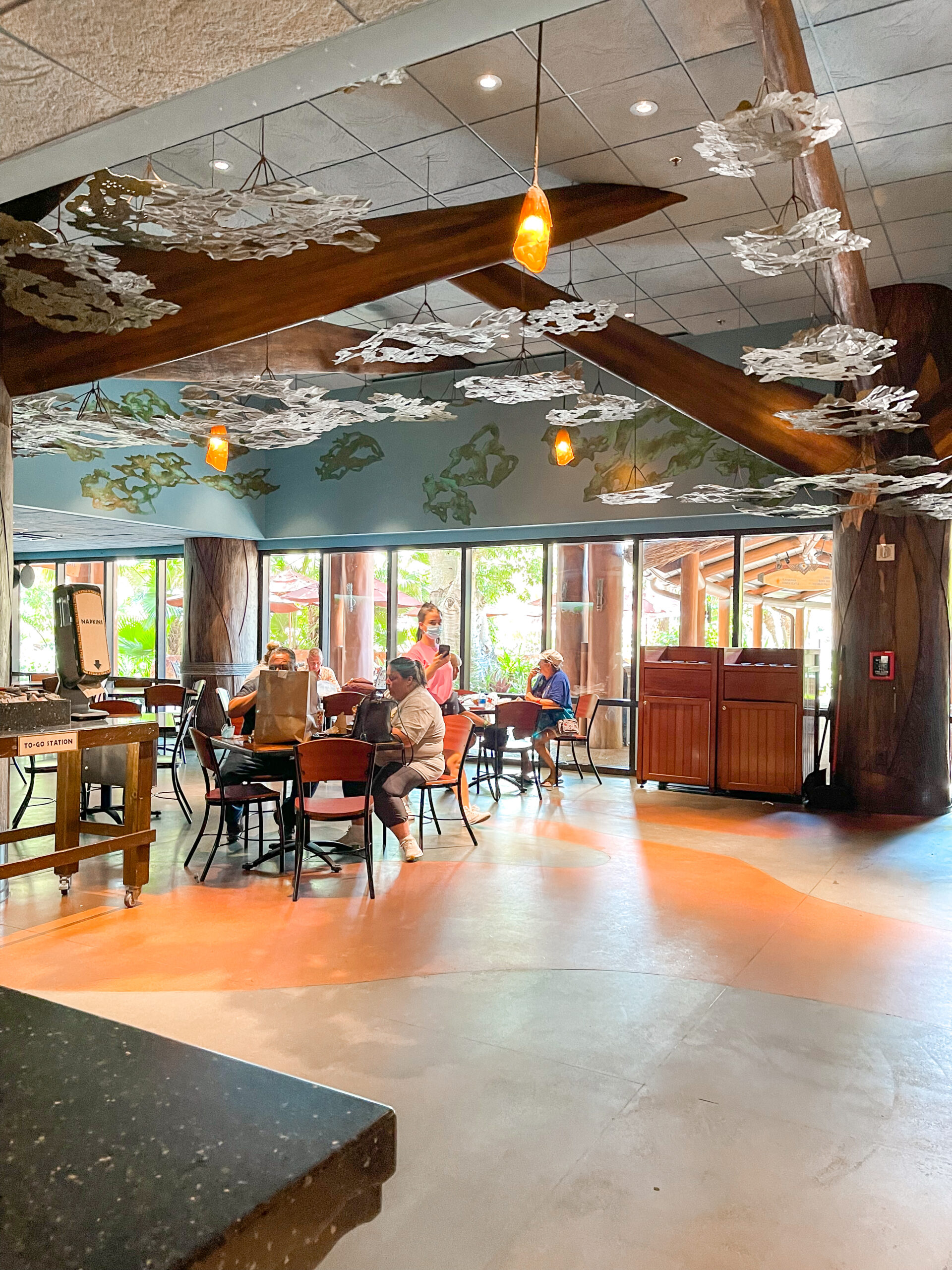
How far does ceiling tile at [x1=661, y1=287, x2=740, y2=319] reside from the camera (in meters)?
8.73

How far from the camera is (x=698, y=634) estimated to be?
10.7 meters

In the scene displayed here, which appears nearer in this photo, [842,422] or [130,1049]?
[130,1049]

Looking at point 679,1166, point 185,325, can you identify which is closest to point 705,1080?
point 679,1166

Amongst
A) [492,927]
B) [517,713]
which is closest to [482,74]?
[492,927]

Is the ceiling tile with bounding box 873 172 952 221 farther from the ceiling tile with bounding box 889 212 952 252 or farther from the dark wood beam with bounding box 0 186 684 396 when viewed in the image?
the dark wood beam with bounding box 0 186 684 396

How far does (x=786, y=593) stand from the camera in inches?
406

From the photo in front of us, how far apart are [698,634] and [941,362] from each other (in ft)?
12.4

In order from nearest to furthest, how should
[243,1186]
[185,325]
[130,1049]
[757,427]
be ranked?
1. [243,1186]
2. [130,1049]
3. [185,325]
4. [757,427]

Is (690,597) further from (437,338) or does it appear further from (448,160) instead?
(448,160)

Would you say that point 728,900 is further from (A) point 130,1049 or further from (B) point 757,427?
(A) point 130,1049

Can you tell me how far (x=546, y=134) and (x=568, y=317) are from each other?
118 centimetres

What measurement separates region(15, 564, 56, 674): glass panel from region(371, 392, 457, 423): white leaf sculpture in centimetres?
1151

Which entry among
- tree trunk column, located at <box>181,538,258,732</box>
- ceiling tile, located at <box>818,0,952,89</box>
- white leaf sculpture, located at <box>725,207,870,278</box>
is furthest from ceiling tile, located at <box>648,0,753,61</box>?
tree trunk column, located at <box>181,538,258,732</box>

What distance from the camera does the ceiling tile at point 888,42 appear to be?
4.75 m
